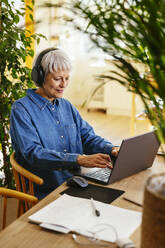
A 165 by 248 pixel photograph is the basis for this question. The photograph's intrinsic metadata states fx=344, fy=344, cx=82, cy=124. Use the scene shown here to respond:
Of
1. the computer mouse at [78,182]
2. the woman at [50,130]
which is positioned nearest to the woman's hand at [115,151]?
the woman at [50,130]

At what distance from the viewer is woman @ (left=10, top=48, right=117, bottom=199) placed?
67.7 inches

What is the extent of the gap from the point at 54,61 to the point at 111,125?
3.87 m

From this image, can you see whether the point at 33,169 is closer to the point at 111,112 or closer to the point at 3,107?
the point at 3,107

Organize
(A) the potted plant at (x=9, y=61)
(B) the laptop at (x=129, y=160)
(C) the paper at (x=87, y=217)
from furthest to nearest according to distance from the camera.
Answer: (A) the potted plant at (x=9, y=61) → (B) the laptop at (x=129, y=160) → (C) the paper at (x=87, y=217)

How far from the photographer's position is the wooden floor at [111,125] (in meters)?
5.10

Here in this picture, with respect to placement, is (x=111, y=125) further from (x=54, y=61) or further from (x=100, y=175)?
(x=100, y=175)

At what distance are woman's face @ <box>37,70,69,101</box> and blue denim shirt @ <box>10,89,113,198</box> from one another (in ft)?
0.16

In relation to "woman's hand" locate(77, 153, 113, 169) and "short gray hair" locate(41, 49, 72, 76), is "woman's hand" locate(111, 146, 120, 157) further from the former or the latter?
"short gray hair" locate(41, 49, 72, 76)

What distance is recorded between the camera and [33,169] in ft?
6.09

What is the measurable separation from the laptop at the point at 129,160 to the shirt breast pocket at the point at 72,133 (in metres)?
0.29

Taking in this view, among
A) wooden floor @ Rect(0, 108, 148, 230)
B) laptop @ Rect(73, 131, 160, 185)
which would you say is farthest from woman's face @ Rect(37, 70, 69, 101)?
wooden floor @ Rect(0, 108, 148, 230)

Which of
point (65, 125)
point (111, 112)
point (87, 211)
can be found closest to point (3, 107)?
point (65, 125)

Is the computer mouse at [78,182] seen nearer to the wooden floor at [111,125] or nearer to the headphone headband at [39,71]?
the headphone headband at [39,71]

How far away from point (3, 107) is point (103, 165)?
3.27 ft
